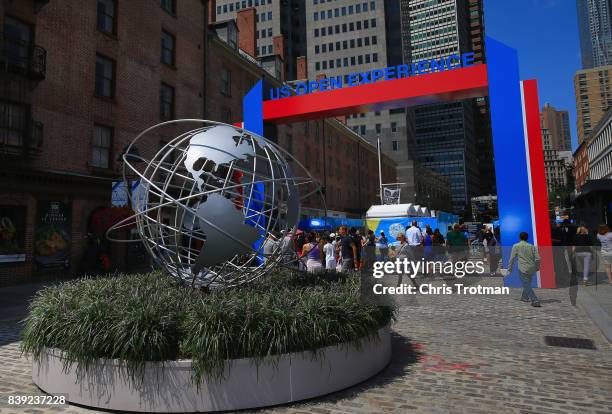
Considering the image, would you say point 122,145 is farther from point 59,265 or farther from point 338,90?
point 338,90

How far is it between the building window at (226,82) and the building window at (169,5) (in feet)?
16.5

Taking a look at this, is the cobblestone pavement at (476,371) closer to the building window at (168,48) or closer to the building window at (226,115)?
the building window at (168,48)

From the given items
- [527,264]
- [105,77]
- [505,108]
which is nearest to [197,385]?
[527,264]

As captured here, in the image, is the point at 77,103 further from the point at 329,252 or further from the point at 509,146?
the point at 509,146

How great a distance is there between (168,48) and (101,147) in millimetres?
7861

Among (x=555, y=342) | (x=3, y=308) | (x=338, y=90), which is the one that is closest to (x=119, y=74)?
(x=338, y=90)

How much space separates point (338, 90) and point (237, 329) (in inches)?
508

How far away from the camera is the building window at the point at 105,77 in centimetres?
1928

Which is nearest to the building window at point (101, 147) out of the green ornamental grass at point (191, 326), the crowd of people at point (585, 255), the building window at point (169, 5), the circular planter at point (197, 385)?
the building window at point (169, 5)

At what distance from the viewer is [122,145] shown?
20.0 meters

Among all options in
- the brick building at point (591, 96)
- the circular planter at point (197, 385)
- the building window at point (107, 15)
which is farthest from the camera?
the brick building at point (591, 96)

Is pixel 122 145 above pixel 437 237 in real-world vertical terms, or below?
above

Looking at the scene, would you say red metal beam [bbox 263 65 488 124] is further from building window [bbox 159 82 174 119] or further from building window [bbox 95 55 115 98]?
building window [bbox 159 82 174 119]

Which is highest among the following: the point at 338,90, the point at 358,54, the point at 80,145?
the point at 358,54
